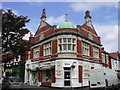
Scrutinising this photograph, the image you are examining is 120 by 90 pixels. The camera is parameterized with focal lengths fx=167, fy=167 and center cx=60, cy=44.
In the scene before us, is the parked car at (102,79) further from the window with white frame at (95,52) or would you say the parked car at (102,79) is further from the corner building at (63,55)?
the window with white frame at (95,52)

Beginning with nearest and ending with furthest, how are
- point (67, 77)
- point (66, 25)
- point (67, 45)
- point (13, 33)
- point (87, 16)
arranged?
point (13, 33) < point (67, 77) < point (67, 45) < point (66, 25) < point (87, 16)

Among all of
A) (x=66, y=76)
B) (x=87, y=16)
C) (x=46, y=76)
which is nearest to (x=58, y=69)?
(x=66, y=76)

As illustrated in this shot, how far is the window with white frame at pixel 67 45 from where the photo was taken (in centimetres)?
2413

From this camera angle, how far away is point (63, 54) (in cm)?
2378

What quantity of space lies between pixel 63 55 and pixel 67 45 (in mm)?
1580

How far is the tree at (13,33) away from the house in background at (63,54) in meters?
7.51

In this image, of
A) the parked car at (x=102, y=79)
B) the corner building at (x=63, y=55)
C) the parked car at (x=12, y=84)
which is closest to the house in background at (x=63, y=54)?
the corner building at (x=63, y=55)

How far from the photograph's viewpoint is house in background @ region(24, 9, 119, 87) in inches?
923

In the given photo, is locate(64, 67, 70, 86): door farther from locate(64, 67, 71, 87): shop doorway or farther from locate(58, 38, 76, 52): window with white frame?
locate(58, 38, 76, 52): window with white frame

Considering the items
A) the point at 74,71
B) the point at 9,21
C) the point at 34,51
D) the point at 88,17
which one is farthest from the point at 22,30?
the point at 88,17

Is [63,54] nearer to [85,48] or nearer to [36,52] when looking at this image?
[85,48]

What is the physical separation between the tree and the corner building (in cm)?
747

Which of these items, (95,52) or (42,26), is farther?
(95,52)

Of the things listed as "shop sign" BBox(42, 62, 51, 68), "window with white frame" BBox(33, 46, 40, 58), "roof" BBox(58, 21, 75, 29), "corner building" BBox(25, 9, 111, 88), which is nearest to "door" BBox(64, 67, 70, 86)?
"corner building" BBox(25, 9, 111, 88)
